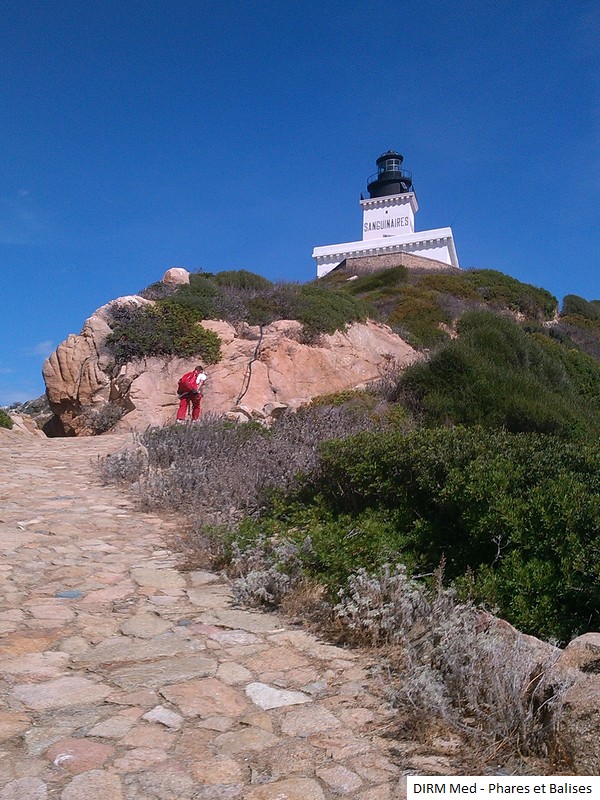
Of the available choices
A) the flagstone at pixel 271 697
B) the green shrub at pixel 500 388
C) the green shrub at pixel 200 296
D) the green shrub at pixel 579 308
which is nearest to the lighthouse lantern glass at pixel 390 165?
the green shrub at pixel 579 308

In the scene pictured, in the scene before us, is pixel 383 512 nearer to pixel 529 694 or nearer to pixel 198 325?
pixel 529 694

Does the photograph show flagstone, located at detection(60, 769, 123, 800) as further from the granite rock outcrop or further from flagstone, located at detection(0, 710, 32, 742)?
the granite rock outcrop

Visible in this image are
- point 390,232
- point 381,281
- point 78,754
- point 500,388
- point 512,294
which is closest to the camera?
point 78,754

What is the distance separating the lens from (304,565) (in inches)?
172

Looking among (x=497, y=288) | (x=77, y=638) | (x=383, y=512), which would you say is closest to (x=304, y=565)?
(x=383, y=512)

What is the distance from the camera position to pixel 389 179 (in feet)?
178

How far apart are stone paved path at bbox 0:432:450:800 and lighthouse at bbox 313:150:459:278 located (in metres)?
35.6

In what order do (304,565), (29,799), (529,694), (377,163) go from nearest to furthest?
(29,799)
(529,694)
(304,565)
(377,163)

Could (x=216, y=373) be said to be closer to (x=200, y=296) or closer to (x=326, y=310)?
(x=200, y=296)

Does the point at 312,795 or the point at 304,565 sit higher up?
the point at 304,565

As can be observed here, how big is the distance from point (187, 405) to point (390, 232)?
40.0 m

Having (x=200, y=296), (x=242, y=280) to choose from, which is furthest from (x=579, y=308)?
(x=200, y=296)

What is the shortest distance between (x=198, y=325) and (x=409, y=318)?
26.7ft

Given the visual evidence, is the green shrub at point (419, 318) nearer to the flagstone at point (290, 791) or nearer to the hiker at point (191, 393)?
the hiker at point (191, 393)
